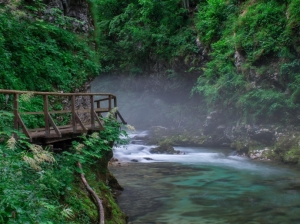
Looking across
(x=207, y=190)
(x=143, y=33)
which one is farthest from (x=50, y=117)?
(x=143, y=33)

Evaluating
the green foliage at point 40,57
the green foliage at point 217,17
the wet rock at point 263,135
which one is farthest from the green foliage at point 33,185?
the green foliage at point 217,17

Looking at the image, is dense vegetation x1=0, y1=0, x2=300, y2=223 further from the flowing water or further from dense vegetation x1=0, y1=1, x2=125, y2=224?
the flowing water

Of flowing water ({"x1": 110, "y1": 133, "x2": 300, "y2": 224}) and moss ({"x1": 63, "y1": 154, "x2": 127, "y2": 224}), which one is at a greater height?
moss ({"x1": 63, "y1": 154, "x2": 127, "y2": 224})

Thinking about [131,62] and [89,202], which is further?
[131,62]

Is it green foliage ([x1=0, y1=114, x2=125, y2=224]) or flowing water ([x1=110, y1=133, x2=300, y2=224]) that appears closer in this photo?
green foliage ([x1=0, y1=114, x2=125, y2=224])

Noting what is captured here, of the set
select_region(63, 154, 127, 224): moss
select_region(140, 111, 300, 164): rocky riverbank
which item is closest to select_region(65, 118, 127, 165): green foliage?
select_region(63, 154, 127, 224): moss

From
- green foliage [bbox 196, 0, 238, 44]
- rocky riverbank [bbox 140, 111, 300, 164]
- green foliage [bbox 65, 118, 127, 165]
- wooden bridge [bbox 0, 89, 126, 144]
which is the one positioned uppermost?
green foliage [bbox 196, 0, 238, 44]

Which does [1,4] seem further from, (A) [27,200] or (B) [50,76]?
(A) [27,200]

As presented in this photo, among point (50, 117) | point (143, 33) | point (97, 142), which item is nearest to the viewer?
point (50, 117)

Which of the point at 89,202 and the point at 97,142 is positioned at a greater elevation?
the point at 97,142

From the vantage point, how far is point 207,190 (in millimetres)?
12477

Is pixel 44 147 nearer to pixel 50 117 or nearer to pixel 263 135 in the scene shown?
pixel 50 117

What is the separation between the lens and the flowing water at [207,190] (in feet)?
31.4

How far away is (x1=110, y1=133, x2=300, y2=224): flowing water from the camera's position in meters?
9.59
